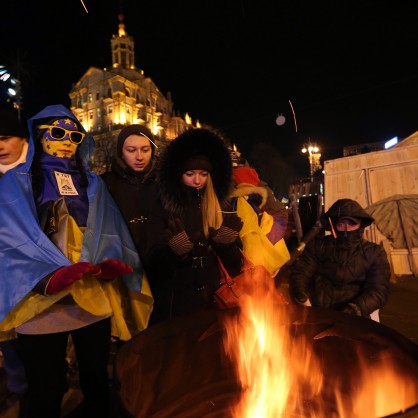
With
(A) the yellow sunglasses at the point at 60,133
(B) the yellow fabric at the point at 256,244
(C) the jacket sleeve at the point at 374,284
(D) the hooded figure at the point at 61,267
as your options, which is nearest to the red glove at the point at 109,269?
(D) the hooded figure at the point at 61,267

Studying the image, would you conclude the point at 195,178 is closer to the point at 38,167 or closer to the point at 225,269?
the point at 225,269

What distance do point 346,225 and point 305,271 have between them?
71 centimetres

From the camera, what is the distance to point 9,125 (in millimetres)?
2406

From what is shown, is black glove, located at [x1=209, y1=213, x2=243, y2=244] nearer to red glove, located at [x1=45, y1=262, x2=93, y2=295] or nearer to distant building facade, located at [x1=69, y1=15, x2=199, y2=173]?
red glove, located at [x1=45, y1=262, x2=93, y2=295]

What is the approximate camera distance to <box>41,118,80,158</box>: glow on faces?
2.02 m

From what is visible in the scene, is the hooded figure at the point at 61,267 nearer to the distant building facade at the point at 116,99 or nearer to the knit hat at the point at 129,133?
the knit hat at the point at 129,133

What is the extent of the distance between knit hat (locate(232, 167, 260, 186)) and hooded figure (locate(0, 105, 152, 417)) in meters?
1.60

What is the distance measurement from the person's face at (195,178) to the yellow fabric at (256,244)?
60 cm

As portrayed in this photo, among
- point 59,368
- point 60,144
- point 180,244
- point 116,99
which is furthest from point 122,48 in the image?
point 59,368

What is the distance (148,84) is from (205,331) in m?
75.0

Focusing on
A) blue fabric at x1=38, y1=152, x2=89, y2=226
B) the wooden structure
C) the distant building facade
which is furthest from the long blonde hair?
the distant building facade

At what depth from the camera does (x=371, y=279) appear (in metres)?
2.89

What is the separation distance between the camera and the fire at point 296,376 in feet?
4.77

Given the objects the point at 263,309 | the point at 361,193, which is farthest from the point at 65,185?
the point at 361,193
